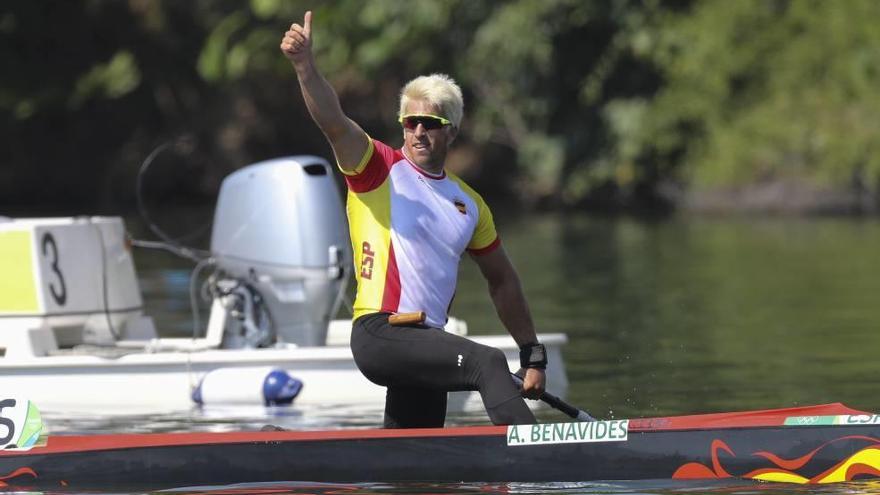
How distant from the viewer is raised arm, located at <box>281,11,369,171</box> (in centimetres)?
757

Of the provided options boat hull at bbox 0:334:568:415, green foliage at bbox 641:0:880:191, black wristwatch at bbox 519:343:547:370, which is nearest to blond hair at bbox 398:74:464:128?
black wristwatch at bbox 519:343:547:370

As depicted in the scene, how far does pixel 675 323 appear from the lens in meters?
18.4

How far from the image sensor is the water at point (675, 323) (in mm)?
12289

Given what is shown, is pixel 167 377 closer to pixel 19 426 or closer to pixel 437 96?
pixel 19 426

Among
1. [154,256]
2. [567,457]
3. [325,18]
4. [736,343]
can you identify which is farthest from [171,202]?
[567,457]

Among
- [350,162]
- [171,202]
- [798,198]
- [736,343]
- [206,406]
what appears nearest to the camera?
[350,162]

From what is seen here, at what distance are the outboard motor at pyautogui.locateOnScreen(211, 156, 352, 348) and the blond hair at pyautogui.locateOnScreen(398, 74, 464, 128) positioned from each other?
5948 millimetres

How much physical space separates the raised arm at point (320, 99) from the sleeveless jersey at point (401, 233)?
110mm

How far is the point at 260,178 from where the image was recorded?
1401 centimetres

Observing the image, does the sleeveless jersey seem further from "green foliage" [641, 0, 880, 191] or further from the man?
"green foliage" [641, 0, 880, 191]

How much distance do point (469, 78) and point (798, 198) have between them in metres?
8.61

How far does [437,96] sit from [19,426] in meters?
2.68

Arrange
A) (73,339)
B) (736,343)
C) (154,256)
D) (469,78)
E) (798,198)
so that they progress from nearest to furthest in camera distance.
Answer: (73,339) → (736,343) → (154,256) → (798,198) → (469,78)

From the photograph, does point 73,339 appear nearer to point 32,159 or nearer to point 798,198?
point 798,198
